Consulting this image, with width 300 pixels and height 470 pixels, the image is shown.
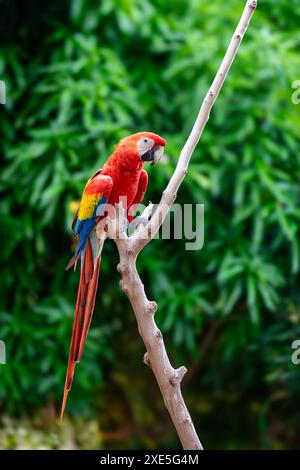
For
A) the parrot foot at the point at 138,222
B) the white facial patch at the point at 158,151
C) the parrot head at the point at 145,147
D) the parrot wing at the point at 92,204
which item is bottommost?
the parrot foot at the point at 138,222

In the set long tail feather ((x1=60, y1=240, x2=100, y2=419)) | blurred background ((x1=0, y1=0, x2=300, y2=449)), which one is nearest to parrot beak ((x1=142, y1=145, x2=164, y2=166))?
long tail feather ((x1=60, y1=240, x2=100, y2=419))

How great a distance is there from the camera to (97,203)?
979mm

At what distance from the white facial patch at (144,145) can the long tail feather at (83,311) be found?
169 millimetres

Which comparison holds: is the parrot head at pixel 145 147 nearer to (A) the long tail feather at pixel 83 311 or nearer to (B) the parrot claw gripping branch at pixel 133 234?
(B) the parrot claw gripping branch at pixel 133 234

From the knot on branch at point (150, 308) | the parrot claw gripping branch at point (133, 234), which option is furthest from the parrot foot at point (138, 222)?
the knot on branch at point (150, 308)

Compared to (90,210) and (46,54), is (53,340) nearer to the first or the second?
(46,54)

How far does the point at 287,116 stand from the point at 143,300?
3.79 ft

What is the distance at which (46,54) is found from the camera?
6.65 ft

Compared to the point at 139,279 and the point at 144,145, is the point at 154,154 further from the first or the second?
the point at 139,279

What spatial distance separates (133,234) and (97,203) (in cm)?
7

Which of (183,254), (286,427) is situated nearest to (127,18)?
(183,254)

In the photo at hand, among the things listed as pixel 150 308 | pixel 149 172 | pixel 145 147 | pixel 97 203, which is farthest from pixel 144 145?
pixel 149 172

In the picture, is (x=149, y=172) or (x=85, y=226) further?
(x=149, y=172)

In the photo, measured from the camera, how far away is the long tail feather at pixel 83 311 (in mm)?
928
